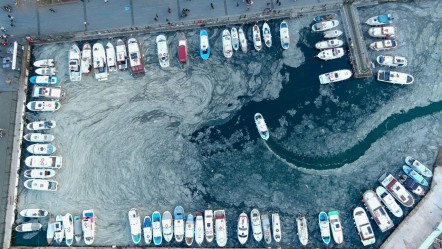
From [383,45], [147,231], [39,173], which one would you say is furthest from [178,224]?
[383,45]

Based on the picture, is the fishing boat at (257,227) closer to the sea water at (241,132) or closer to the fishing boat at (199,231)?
the sea water at (241,132)

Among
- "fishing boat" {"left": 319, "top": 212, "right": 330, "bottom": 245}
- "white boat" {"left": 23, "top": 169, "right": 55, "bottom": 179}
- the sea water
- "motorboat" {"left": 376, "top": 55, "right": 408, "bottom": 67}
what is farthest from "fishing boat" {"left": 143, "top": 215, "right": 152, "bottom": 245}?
"motorboat" {"left": 376, "top": 55, "right": 408, "bottom": 67}

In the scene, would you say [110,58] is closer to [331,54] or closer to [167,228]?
[167,228]

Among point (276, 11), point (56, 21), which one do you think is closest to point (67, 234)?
point (56, 21)

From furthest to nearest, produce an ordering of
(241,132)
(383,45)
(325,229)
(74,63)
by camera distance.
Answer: (74,63) → (241,132) → (383,45) → (325,229)

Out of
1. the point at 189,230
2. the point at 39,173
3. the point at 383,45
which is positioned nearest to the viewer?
the point at 189,230

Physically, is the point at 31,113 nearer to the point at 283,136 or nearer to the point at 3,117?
the point at 3,117

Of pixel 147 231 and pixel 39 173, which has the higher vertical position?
pixel 39 173
